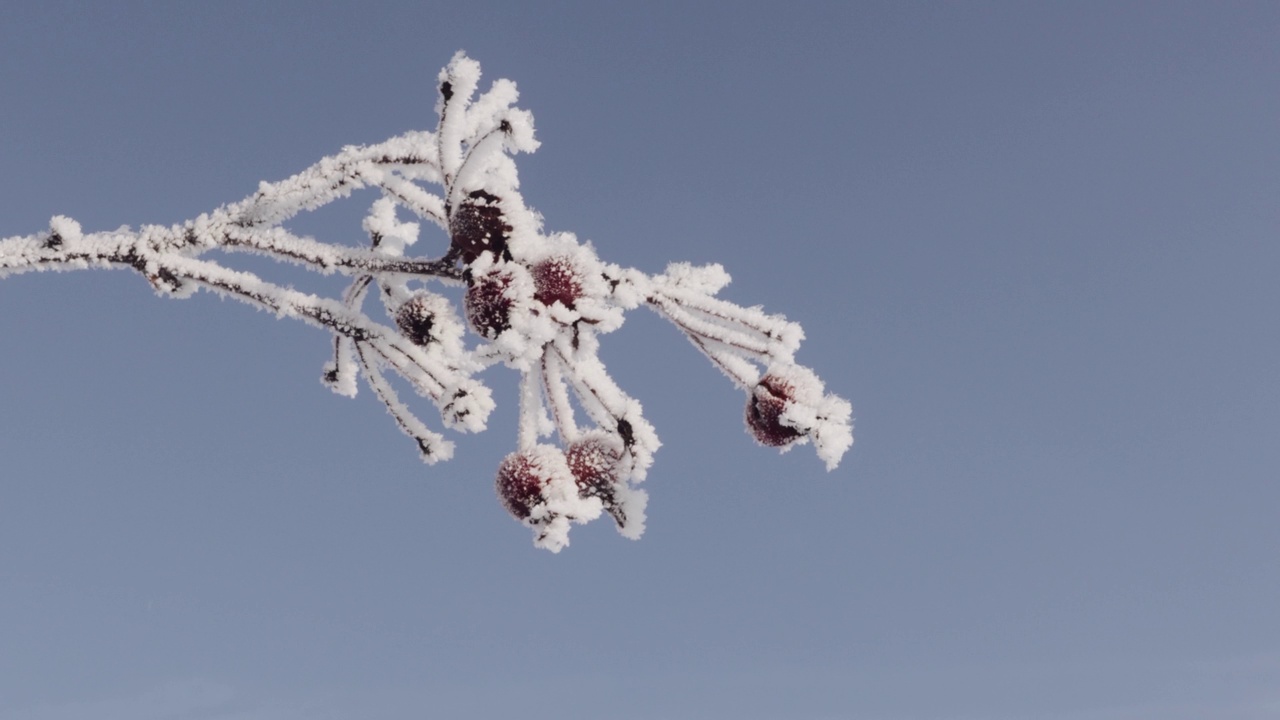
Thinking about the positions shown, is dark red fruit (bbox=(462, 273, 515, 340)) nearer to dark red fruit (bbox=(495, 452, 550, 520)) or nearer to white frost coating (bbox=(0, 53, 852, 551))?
white frost coating (bbox=(0, 53, 852, 551))

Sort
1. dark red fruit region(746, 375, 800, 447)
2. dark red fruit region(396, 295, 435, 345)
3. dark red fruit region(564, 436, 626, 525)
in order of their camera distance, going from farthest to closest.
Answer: dark red fruit region(396, 295, 435, 345)
dark red fruit region(564, 436, 626, 525)
dark red fruit region(746, 375, 800, 447)

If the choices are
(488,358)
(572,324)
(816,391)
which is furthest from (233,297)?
(816,391)

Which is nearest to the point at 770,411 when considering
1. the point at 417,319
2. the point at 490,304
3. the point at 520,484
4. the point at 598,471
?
the point at 598,471

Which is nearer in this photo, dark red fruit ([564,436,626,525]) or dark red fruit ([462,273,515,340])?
dark red fruit ([462,273,515,340])

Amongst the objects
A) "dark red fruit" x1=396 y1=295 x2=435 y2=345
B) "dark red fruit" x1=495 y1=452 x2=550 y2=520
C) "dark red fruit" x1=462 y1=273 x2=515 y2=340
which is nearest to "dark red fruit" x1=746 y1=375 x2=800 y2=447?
"dark red fruit" x1=495 y1=452 x2=550 y2=520

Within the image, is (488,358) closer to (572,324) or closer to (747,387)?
(572,324)

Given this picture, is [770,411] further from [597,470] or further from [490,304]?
[490,304]
